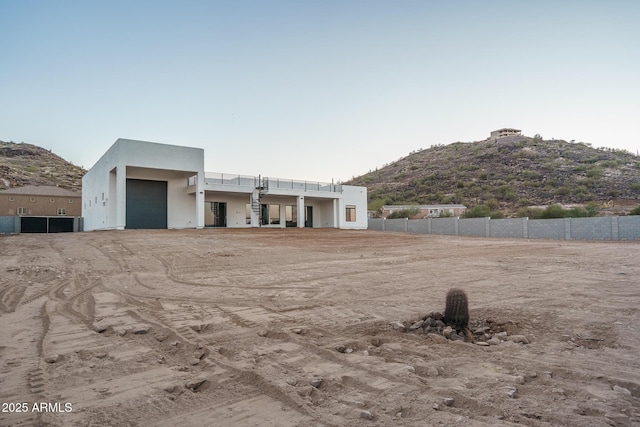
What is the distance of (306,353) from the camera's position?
440 cm

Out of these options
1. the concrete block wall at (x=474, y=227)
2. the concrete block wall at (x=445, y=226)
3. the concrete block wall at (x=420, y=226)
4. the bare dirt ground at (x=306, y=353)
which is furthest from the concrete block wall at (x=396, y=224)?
the bare dirt ground at (x=306, y=353)

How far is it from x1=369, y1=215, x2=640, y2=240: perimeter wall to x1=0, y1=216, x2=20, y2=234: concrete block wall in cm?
3424

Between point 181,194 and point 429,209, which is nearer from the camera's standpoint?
point 181,194

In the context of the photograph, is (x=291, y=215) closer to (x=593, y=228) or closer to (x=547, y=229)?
(x=547, y=229)

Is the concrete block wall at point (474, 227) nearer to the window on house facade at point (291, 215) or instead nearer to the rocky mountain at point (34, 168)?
the window on house facade at point (291, 215)

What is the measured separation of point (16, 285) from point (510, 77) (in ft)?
80.7

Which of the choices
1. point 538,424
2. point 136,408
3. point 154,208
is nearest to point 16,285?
point 136,408

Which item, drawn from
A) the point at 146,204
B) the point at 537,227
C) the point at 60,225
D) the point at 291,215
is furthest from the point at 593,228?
the point at 60,225

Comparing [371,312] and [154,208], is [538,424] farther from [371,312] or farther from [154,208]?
[154,208]

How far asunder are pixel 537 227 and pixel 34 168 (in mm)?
79102

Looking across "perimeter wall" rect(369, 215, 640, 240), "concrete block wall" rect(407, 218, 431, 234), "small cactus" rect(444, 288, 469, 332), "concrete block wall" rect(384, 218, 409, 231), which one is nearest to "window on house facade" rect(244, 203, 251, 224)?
"concrete block wall" rect(384, 218, 409, 231)

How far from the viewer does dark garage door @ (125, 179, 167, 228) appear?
2716 centimetres

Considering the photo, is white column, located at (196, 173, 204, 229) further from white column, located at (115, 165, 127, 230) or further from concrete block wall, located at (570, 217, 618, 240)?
concrete block wall, located at (570, 217, 618, 240)

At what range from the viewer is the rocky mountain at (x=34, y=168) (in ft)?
196
